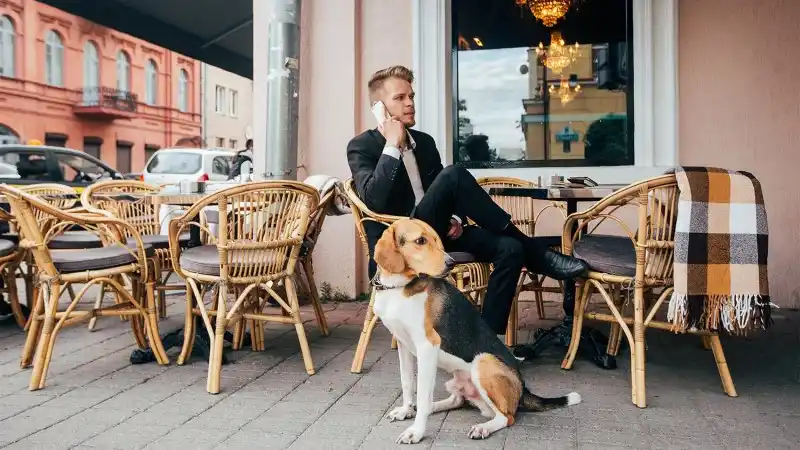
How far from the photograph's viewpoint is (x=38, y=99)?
983 inches

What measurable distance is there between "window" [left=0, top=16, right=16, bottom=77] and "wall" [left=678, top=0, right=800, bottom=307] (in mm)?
24545

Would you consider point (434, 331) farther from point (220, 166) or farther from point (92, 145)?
point (92, 145)

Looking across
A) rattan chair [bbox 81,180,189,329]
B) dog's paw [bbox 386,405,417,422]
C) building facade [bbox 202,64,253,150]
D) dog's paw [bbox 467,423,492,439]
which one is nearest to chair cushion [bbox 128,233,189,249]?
rattan chair [bbox 81,180,189,329]

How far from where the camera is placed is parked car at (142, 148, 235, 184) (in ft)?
45.5

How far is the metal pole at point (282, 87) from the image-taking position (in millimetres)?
5066

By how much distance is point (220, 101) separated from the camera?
3453 cm

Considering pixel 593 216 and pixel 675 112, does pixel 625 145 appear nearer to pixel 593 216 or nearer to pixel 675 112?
pixel 675 112

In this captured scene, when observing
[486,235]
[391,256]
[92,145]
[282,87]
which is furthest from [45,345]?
[92,145]

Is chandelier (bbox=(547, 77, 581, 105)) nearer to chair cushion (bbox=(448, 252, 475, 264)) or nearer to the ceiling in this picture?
chair cushion (bbox=(448, 252, 475, 264))

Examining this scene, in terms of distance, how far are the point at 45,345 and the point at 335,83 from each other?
3192mm

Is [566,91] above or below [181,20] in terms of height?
below

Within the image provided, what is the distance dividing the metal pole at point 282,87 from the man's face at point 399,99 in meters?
1.64

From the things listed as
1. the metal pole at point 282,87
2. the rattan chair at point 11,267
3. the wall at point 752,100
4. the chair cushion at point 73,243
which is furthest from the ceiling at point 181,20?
the wall at point 752,100

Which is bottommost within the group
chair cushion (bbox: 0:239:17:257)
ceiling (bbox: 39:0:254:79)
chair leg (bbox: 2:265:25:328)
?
chair leg (bbox: 2:265:25:328)
